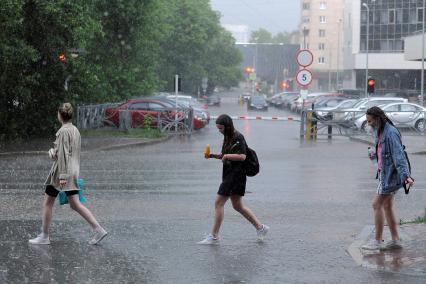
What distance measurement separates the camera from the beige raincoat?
10445 mm

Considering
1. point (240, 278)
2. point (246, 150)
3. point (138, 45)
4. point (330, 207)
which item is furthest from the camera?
point (138, 45)

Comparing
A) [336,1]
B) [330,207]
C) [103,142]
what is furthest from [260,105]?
[336,1]

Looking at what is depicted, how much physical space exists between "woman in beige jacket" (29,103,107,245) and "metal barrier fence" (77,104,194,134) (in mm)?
25696

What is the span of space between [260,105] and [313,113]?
4365 centimetres

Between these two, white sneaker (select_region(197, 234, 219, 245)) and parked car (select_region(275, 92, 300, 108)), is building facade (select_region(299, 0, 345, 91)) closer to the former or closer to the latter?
parked car (select_region(275, 92, 300, 108))

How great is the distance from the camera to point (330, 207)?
1437cm

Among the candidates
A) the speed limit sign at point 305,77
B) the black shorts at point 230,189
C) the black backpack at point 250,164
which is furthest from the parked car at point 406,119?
the black shorts at point 230,189

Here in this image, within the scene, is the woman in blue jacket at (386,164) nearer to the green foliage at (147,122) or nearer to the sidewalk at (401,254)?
the sidewalk at (401,254)

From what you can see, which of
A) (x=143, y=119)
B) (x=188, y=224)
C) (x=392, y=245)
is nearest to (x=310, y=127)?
(x=143, y=119)

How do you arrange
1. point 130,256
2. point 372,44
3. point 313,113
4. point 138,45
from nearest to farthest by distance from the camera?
point 130,256, point 313,113, point 138,45, point 372,44

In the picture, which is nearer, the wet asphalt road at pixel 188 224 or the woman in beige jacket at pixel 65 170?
the wet asphalt road at pixel 188 224

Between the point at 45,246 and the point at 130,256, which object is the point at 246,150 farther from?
the point at 45,246

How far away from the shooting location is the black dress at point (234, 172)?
424 inches

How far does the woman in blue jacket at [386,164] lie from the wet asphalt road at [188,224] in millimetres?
652
